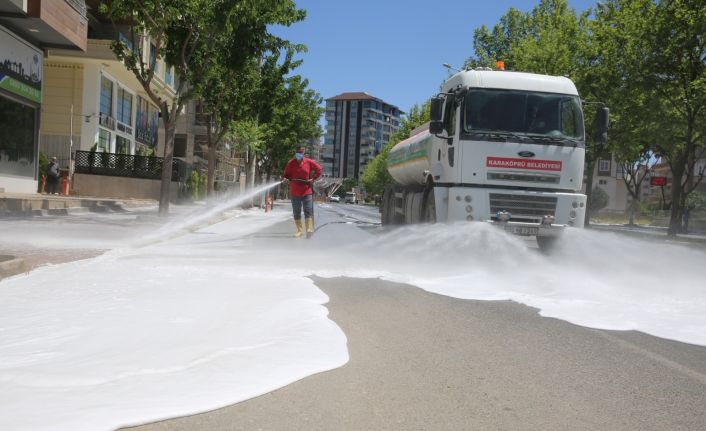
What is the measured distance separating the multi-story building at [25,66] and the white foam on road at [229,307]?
11.6m

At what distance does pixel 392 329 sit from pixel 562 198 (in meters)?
6.43

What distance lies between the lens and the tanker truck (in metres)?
10.5

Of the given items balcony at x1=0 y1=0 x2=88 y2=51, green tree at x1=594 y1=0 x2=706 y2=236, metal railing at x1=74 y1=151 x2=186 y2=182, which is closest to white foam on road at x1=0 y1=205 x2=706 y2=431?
balcony at x1=0 y1=0 x2=88 y2=51

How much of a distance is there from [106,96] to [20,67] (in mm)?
10572

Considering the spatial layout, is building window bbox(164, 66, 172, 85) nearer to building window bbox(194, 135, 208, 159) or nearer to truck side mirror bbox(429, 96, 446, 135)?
building window bbox(194, 135, 208, 159)

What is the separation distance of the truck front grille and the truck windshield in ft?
3.45

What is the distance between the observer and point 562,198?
10.6m

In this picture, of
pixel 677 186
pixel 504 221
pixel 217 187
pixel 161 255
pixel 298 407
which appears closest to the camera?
pixel 298 407

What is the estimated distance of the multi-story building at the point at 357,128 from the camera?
18875cm

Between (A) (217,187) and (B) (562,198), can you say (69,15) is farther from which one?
(A) (217,187)

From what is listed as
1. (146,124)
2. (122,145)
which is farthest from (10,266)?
(146,124)

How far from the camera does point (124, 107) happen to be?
114ft

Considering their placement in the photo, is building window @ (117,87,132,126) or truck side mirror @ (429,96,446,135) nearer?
truck side mirror @ (429,96,446,135)

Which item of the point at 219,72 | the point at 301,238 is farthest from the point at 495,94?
the point at 219,72
